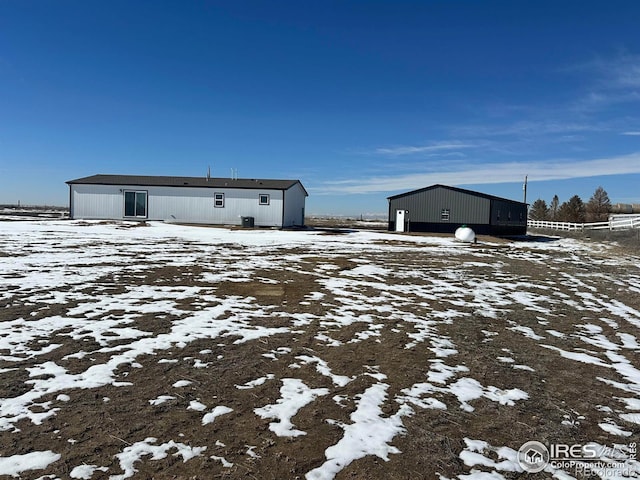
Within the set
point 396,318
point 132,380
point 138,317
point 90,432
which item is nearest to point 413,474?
point 90,432

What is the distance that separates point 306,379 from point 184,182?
32.7m

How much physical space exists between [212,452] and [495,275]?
443 inches

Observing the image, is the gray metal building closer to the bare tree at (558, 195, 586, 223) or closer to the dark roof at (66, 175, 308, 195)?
the dark roof at (66, 175, 308, 195)

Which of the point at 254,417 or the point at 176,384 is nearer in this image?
the point at 254,417

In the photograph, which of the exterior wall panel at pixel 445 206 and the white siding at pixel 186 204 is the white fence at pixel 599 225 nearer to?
the exterior wall panel at pixel 445 206

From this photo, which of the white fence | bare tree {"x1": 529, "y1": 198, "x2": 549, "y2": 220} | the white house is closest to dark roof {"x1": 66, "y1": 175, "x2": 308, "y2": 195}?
the white house

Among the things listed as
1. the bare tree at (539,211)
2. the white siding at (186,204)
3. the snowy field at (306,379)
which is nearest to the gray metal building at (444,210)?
the white siding at (186,204)

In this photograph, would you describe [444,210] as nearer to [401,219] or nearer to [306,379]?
[401,219]

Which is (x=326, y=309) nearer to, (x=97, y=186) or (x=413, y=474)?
(x=413, y=474)

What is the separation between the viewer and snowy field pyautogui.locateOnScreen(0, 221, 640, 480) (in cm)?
310

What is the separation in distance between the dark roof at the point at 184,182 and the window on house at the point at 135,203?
835 millimetres

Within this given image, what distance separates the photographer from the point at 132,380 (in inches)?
172

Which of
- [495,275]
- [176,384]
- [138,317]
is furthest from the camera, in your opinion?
[495,275]

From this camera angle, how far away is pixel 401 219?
35250 millimetres
